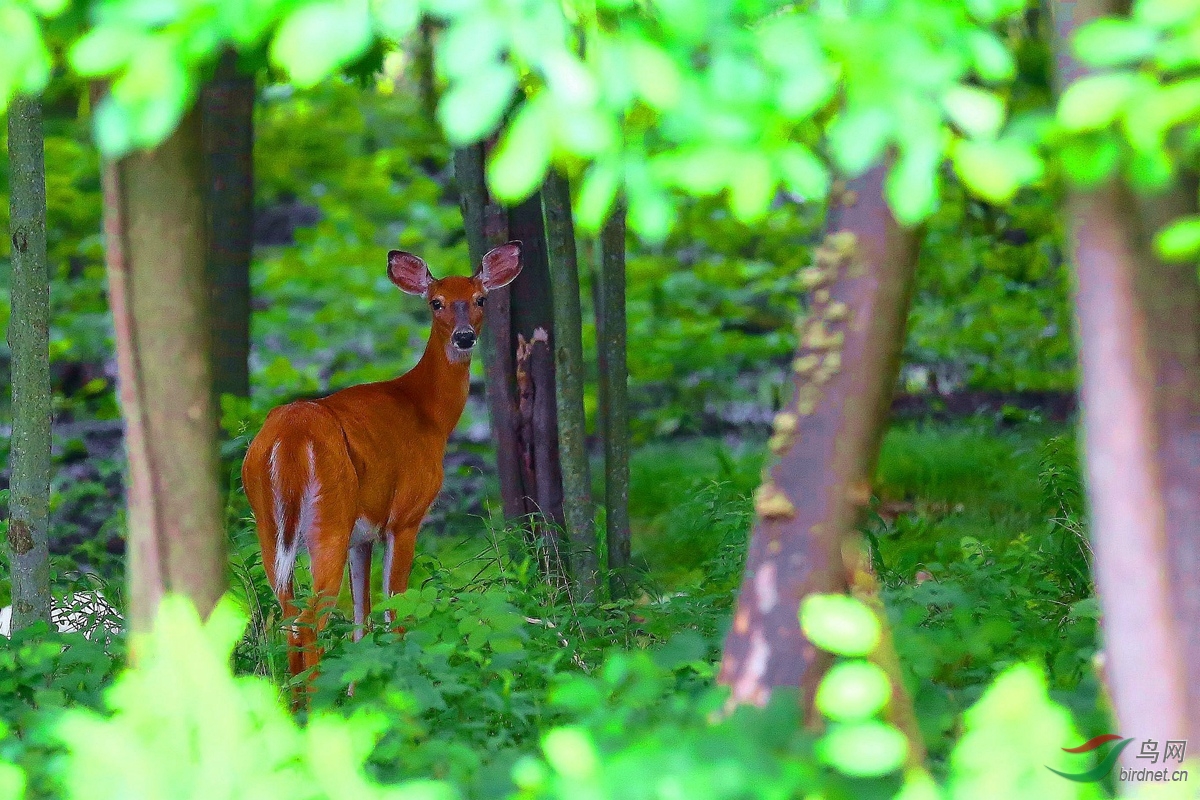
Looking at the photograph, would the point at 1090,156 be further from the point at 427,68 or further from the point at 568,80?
the point at 427,68

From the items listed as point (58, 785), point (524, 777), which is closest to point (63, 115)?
point (58, 785)

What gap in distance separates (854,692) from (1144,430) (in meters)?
0.67

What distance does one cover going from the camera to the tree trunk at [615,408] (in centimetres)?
538

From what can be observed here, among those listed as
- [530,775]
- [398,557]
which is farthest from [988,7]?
[398,557]

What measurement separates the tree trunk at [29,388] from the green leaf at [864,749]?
3.05 meters

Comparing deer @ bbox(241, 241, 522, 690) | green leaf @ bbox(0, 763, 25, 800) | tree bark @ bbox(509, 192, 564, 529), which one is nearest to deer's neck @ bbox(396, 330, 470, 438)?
deer @ bbox(241, 241, 522, 690)

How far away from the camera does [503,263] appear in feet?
18.0

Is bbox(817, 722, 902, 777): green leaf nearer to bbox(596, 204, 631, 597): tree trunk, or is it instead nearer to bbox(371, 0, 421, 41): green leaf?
bbox(371, 0, 421, 41): green leaf

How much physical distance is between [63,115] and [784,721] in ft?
39.6

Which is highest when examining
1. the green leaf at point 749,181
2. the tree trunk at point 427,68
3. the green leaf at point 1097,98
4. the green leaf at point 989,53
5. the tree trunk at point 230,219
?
the tree trunk at point 427,68

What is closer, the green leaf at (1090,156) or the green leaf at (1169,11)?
the green leaf at (1169,11)

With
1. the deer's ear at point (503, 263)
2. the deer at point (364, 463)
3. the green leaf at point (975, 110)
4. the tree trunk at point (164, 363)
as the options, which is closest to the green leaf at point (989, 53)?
the green leaf at point (975, 110)

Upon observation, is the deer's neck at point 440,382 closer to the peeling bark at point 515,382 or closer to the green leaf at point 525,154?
the peeling bark at point 515,382

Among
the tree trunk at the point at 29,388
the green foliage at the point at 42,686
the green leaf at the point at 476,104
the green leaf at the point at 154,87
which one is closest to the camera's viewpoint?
the green leaf at the point at 476,104
